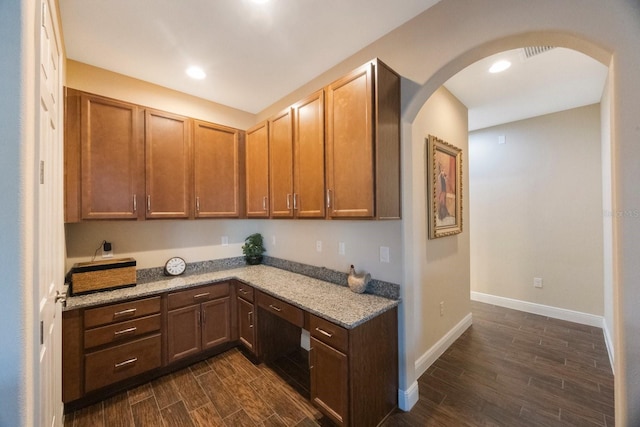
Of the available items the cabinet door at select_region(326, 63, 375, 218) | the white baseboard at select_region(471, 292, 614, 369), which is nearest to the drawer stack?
the cabinet door at select_region(326, 63, 375, 218)

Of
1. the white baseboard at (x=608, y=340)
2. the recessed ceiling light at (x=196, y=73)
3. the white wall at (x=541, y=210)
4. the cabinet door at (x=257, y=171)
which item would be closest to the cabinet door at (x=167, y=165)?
the recessed ceiling light at (x=196, y=73)

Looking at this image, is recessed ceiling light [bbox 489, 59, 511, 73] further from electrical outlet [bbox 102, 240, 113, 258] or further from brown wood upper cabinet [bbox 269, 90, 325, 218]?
electrical outlet [bbox 102, 240, 113, 258]

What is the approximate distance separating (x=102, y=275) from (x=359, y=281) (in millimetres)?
2208

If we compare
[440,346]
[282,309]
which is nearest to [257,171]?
[282,309]

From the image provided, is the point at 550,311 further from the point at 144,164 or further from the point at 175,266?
the point at 144,164

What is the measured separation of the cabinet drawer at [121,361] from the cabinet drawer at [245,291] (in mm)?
776

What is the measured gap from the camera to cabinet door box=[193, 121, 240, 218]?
2.72m

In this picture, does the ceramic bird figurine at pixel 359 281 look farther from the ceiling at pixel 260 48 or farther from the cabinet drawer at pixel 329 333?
the ceiling at pixel 260 48

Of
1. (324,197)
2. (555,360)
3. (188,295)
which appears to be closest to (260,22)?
(324,197)

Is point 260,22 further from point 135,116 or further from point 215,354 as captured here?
point 215,354

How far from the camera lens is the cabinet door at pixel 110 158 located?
6.89 ft

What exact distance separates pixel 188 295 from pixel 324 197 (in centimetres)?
164

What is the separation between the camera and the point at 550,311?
11.4ft

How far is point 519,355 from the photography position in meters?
→ 2.59
